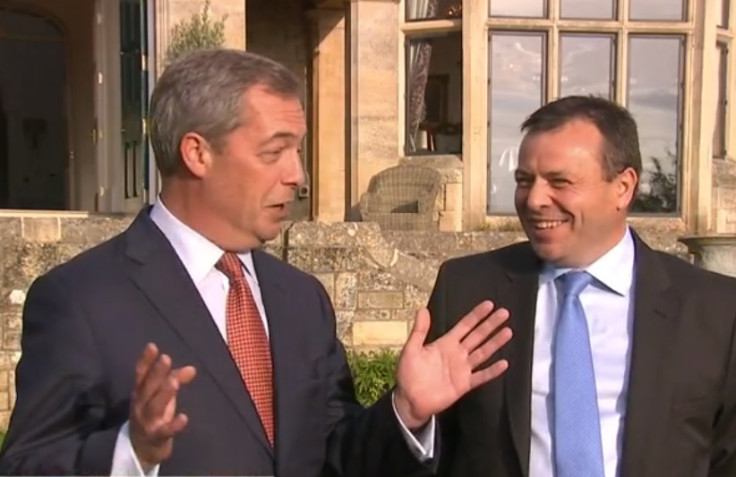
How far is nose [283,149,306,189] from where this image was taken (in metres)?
Answer: 2.64

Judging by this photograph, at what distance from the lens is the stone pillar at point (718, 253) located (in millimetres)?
8211

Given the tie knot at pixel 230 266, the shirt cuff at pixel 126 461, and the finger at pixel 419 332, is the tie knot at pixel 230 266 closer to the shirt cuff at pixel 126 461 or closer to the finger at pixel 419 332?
the finger at pixel 419 332

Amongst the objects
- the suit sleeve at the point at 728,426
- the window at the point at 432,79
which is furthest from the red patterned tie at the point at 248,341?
the window at the point at 432,79

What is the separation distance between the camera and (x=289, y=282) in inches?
113

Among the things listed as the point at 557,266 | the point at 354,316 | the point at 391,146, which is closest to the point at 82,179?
the point at 391,146

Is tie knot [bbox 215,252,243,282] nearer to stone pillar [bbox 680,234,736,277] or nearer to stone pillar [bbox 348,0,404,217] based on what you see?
stone pillar [bbox 680,234,736,277]

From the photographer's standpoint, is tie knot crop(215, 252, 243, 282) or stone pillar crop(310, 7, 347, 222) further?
stone pillar crop(310, 7, 347, 222)

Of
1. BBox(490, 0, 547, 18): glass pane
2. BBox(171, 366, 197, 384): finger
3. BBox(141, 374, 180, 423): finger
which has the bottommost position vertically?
BBox(141, 374, 180, 423): finger

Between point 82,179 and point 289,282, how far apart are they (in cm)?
1178

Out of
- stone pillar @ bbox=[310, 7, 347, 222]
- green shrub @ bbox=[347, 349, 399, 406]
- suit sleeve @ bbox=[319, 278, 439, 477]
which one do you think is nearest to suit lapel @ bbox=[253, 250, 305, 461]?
suit sleeve @ bbox=[319, 278, 439, 477]

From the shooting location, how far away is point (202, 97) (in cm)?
256

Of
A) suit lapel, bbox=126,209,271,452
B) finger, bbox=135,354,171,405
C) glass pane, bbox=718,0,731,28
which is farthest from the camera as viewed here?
glass pane, bbox=718,0,731,28

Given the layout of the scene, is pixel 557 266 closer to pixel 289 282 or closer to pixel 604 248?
pixel 604 248

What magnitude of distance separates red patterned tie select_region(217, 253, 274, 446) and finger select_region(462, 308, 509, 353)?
0.47m
